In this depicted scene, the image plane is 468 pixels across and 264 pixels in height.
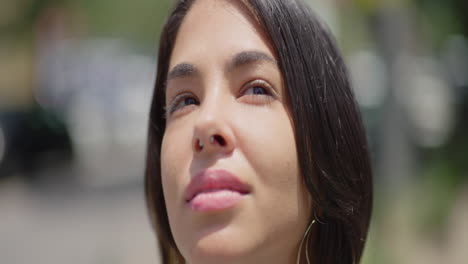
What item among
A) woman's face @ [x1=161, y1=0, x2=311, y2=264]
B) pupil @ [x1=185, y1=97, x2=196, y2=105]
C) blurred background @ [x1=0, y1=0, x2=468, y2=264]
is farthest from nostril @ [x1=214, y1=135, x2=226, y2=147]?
blurred background @ [x1=0, y1=0, x2=468, y2=264]

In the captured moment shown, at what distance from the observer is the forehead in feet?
5.61

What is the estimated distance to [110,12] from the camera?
9984 mm

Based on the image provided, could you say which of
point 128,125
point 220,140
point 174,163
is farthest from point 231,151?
point 128,125

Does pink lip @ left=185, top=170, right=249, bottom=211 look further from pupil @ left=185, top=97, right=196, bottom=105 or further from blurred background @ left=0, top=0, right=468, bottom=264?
blurred background @ left=0, top=0, right=468, bottom=264

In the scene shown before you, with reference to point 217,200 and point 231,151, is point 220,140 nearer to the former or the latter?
point 231,151

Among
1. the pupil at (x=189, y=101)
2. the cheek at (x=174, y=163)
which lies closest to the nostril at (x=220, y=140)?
the cheek at (x=174, y=163)

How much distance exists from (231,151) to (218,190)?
11cm

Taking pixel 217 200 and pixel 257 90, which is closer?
pixel 217 200

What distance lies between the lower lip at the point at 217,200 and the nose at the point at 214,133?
0.11 metres

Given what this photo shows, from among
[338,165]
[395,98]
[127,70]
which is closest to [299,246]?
[338,165]

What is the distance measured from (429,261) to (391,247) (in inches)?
38.7

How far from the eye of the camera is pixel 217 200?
1592mm

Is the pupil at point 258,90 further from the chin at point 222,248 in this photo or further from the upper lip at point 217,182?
the chin at point 222,248

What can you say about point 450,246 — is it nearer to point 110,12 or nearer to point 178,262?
point 178,262
